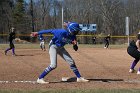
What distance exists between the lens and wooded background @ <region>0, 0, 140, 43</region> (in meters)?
79.8

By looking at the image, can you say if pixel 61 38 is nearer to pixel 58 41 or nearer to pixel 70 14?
pixel 58 41

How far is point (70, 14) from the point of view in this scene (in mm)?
84938

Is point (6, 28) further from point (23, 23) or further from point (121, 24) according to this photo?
point (121, 24)

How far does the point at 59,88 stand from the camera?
10.5m

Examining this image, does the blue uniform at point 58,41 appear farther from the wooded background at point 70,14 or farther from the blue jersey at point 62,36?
the wooded background at point 70,14

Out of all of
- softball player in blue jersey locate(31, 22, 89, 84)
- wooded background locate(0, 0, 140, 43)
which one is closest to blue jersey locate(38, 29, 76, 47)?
softball player in blue jersey locate(31, 22, 89, 84)

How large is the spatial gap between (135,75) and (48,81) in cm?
343

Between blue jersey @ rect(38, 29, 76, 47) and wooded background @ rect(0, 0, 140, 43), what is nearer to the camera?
blue jersey @ rect(38, 29, 76, 47)

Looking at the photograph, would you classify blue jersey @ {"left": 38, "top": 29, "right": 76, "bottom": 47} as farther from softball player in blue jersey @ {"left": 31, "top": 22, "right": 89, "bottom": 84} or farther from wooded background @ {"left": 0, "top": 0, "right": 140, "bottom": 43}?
wooded background @ {"left": 0, "top": 0, "right": 140, "bottom": 43}

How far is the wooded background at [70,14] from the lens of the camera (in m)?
79.8

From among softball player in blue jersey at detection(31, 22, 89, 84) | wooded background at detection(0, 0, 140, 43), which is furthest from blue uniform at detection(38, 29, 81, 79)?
wooded background at detection(0, 0, 140, 43)

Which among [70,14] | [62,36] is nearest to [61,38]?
[62,36]

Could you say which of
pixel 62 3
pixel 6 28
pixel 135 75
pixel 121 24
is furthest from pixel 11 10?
pixel 135 75

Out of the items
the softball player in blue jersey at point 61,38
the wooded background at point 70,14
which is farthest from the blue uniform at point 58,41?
the wooded background at point 70,14
